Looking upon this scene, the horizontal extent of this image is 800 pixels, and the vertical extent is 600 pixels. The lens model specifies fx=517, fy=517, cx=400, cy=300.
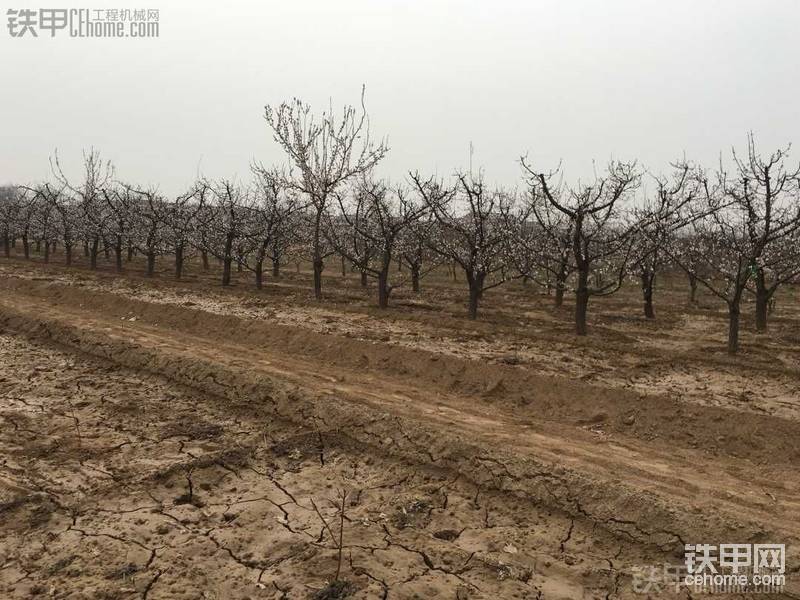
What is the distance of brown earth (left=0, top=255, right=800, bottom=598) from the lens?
360cm

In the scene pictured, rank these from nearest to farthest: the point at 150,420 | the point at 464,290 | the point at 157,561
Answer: the point at 157,561 → the point at 150,420 → the point at 464,290

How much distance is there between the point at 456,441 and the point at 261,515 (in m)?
2.05

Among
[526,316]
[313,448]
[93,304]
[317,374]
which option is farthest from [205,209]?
[313,448]

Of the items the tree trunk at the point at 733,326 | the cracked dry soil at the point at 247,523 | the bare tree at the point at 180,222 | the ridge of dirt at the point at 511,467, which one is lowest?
the cracked dry soil at the point at 247,523

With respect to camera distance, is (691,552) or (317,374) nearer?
(691,552)

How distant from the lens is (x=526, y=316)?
586 inches

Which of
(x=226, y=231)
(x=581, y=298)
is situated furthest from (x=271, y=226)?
Answer: (x=581, y=298)

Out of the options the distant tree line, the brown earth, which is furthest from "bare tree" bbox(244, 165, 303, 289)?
the brown earth

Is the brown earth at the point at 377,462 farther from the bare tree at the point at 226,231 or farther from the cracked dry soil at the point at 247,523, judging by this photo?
the bare tree at the point at 226,231

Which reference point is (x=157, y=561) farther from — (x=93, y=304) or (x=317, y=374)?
(x=93, y=304)

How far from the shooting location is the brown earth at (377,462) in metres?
3.60

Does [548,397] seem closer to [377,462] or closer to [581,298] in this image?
[377,462]

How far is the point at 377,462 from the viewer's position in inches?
204

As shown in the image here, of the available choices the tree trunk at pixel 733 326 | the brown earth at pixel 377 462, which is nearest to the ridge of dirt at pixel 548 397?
the brown earth at pixel 377 462
